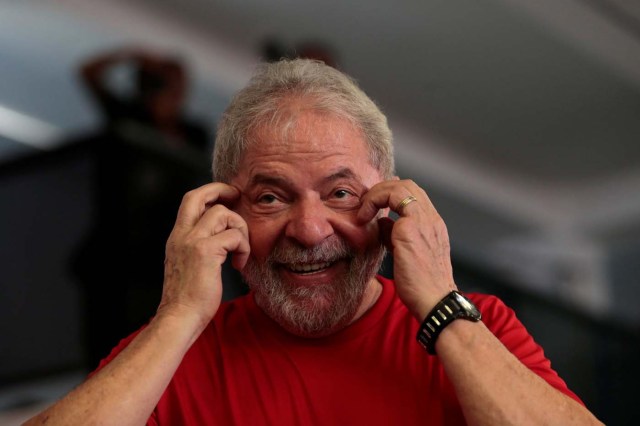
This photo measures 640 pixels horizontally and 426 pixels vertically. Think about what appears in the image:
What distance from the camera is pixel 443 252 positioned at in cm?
143

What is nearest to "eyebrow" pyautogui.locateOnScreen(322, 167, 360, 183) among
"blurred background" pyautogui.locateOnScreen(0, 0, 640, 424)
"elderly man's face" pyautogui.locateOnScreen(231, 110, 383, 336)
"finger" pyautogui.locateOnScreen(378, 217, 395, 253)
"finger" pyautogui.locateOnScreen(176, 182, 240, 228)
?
"elderly man's face" pyautogui.locateOnScreen(231, 110, 383, 336)

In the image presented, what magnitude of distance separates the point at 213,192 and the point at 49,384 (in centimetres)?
155

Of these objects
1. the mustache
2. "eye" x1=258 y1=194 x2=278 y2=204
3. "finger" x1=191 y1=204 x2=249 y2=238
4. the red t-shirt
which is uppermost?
"eye" x1=258 y1=194 x2=278 y2=204

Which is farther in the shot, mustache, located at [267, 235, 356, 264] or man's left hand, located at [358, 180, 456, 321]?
mustache, located at [267, 235, 356, 264]

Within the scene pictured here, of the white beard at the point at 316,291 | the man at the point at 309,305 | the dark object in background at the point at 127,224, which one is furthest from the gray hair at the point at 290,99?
the dark object in background at the point at 127,224

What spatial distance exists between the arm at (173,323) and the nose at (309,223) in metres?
0.10

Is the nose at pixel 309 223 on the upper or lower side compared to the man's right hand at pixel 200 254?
upper

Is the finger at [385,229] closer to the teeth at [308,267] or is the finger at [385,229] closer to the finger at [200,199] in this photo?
the teeth at [308,267]

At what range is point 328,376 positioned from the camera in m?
1.48

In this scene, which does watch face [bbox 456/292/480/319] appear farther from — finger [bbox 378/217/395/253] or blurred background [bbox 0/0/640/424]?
blurred background [bbox 0/0/640/424]

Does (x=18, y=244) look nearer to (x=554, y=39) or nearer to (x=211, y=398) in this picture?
(x=211, y=398)

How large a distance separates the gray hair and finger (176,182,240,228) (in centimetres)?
6

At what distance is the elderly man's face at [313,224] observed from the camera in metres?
1.51

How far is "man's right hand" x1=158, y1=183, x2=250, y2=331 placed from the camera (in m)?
1.42
